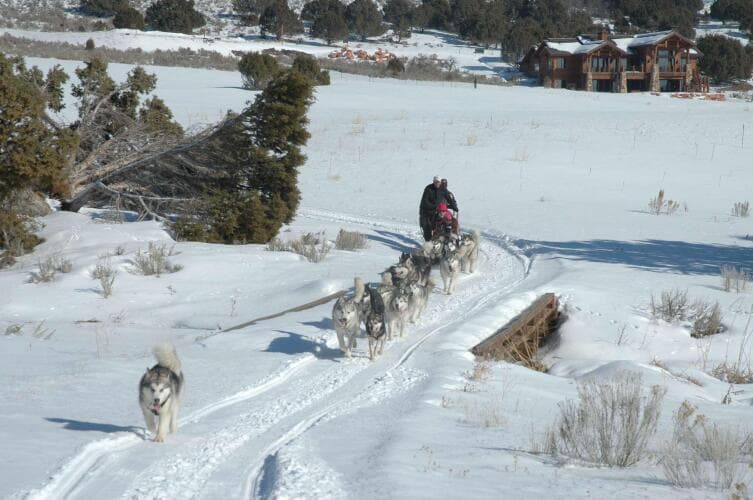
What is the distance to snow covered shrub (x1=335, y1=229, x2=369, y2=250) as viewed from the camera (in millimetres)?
19688

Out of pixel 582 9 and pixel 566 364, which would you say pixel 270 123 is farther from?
pixel 582 9

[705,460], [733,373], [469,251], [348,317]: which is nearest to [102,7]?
[469,251]

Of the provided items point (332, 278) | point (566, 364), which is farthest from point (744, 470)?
point (332, 278)

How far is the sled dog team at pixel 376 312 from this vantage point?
24.1ft

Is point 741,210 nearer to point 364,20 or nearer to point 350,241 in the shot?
point 350,241

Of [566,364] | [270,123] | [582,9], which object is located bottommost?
[566,364]

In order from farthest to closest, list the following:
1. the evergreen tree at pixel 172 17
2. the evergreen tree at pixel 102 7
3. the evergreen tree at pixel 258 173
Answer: the evergreen tree at pixel 102 7, the evergreen tree at pixel 172 17, the evergreen tree at pixel 258 173

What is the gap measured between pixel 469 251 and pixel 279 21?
63778mm

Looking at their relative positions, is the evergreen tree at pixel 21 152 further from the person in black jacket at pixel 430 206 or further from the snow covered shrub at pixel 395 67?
the snow covered shrub at pixel 395 67

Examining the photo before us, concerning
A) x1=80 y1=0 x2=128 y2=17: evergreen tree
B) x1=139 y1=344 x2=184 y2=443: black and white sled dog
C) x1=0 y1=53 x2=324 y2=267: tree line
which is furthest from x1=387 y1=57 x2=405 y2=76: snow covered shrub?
x1=139 y1=344 x2=184 y2=443: black and white sled dog

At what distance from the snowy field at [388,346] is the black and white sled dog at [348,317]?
0.31 metres

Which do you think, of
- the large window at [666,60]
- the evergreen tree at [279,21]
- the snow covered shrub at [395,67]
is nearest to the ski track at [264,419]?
the snow covered shrub at [395,67]

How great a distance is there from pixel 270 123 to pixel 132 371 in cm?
1123

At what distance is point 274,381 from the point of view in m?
9.54
